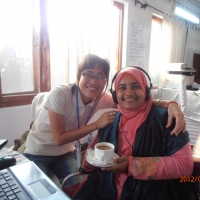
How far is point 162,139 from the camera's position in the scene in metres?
0.90

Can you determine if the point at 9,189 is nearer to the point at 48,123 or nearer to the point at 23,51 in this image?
the point at 48,123

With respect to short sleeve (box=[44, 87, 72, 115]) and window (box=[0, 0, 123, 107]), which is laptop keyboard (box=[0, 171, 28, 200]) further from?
window (box=[0, 0, 123, 107])

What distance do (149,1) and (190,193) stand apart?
324 cm

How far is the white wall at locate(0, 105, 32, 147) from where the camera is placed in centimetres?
188

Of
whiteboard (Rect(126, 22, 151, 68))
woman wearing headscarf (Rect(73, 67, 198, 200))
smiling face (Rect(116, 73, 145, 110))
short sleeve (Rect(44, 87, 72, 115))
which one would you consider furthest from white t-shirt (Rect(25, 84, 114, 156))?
whiteboard (Rect(126, 22, 151, 68))

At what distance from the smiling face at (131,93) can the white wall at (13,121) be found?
4.52 ft

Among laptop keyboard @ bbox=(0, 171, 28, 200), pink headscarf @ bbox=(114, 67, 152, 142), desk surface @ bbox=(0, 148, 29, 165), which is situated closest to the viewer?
laptop keyboard @ bbox=(0, 171, 28, 200)

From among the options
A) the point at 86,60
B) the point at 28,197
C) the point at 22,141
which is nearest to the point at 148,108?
the point at 86,60

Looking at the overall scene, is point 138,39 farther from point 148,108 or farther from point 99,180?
point 99,180

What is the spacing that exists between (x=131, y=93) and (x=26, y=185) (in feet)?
2.07

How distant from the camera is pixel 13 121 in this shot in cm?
195

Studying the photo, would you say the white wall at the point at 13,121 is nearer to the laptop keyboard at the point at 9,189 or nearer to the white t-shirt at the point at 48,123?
the white t-shirt at the point at 48,123
